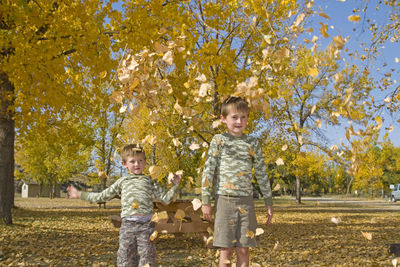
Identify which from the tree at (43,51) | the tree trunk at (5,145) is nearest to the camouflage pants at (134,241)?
the tree at (43,51)

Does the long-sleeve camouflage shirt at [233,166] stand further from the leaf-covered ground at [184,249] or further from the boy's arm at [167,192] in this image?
the leaf-covered ground at [184,249]

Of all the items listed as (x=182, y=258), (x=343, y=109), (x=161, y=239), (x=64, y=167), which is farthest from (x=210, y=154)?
(x=64, y=167)

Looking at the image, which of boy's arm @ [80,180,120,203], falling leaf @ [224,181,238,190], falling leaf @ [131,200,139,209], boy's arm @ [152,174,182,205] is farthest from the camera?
boy's arm @ [80,180,120,203]

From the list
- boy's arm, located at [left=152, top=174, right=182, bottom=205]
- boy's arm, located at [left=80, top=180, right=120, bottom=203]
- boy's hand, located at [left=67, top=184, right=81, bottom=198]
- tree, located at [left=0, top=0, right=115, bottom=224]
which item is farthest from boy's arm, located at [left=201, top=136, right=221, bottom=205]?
tree, located at [left=0, top=0, right=115, bottom=224]

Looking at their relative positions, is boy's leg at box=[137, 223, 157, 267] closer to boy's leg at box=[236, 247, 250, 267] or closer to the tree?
boy's leg at box=[236, 247, 250, 267]

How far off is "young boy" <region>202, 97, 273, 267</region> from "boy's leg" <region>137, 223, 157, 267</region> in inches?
29.2

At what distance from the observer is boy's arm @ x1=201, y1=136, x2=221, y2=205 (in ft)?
11.3

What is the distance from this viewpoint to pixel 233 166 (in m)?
3.48

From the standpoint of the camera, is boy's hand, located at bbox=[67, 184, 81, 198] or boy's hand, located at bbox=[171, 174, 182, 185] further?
boy's hand, located at bbox=[67, 184, 81, 198]

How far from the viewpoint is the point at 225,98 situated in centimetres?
371

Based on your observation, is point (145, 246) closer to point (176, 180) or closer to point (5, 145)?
point (176, 180)

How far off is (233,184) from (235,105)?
29.2 inches

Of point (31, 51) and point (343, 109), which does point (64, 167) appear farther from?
point (343, 109)

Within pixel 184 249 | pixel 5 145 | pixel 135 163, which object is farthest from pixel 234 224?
pixel 5 145
